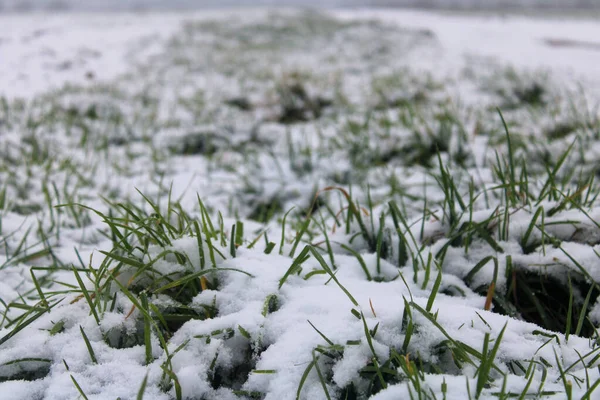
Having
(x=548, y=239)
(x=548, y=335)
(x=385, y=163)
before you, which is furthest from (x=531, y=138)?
(x=548, y=335)

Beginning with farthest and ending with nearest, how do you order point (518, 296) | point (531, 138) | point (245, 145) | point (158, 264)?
point (245, 145), point (531, 138), point (518, 296), point (158, 264)

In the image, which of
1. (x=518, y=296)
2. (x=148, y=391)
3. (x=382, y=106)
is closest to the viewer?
(x=148, y=391)

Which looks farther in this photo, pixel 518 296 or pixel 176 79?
pixel 176 79

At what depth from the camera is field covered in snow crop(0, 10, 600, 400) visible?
96cm

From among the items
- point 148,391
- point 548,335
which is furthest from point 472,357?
point 148,391

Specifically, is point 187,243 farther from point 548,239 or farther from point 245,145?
point 245,145

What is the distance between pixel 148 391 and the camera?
94 cm

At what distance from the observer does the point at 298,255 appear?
1.19 metres

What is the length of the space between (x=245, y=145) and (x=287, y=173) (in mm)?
945

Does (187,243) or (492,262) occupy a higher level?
(187,243)

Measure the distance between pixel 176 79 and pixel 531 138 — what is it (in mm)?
6131

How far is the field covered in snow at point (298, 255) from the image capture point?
963mm

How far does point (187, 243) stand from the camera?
1.21 m

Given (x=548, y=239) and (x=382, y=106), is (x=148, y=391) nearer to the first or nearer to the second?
(x=548, y=239)
